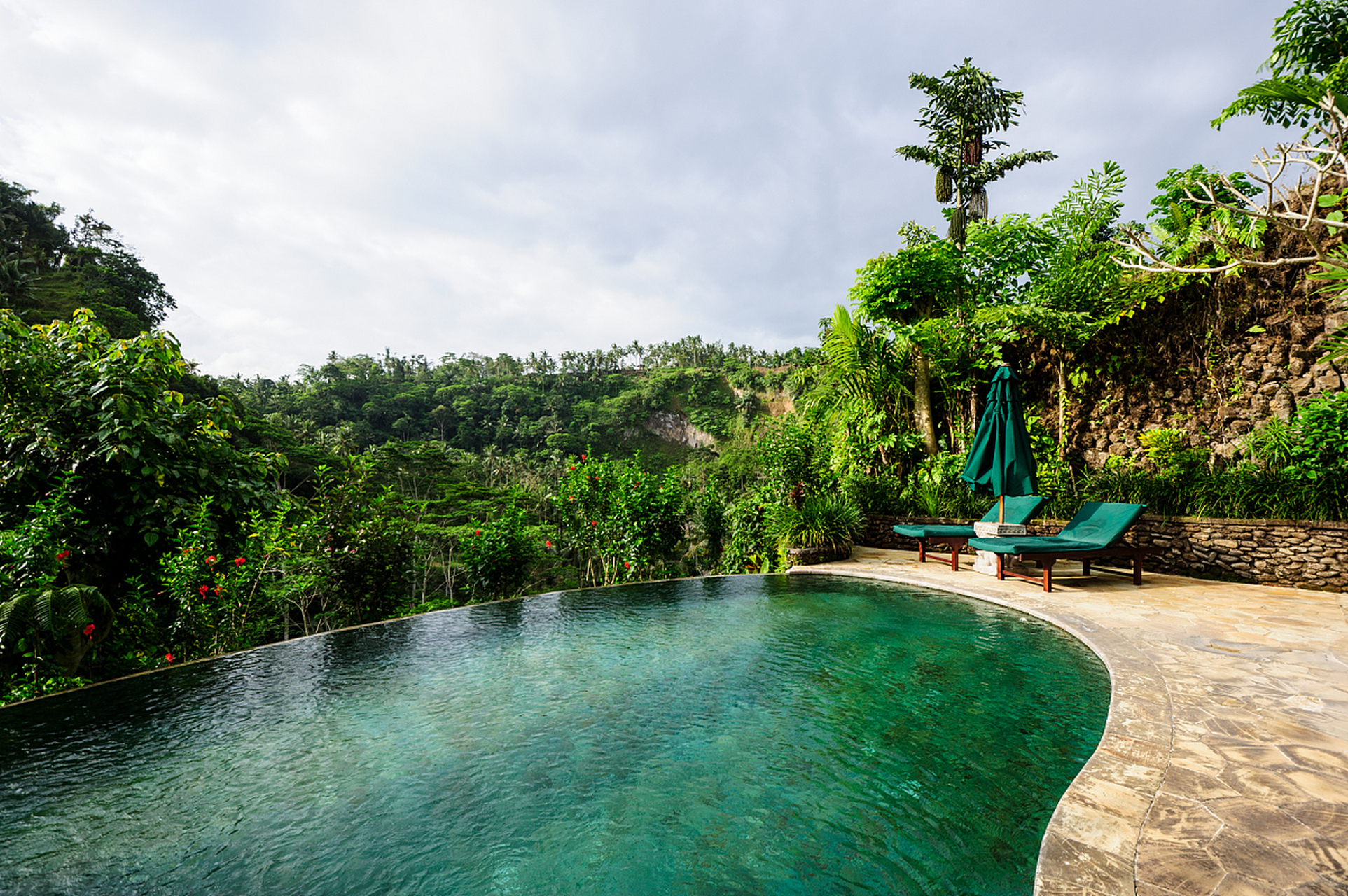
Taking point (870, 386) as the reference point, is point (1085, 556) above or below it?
below

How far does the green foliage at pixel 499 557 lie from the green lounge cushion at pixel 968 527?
16.9 feet

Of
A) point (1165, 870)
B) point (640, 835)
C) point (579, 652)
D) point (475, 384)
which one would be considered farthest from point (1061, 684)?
point (475, 384)

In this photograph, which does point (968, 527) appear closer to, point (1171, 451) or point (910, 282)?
point (1171, 451)

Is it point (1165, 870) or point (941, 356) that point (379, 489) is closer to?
point (1165, 870)

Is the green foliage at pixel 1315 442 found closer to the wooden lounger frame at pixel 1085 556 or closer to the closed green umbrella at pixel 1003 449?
the wooden lounger frame at pixel 1085 556

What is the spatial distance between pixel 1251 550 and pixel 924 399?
5.43 meters

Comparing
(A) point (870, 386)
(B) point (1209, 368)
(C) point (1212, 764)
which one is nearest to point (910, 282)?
(A) point (870, 386)

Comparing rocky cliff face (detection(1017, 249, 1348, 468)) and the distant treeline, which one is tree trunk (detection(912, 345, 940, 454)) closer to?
rocky cliff face (detection(1017, 249, 1348, 468))

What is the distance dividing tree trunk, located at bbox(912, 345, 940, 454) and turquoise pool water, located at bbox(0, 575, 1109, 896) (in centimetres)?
686

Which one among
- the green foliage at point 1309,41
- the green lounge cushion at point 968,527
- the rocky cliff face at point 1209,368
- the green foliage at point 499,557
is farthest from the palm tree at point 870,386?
the green foliage at point 499,557

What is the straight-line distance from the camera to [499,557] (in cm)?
640

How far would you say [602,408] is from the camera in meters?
67.3

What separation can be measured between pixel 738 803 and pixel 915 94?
18144 mm

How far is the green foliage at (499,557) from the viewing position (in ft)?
20.9
